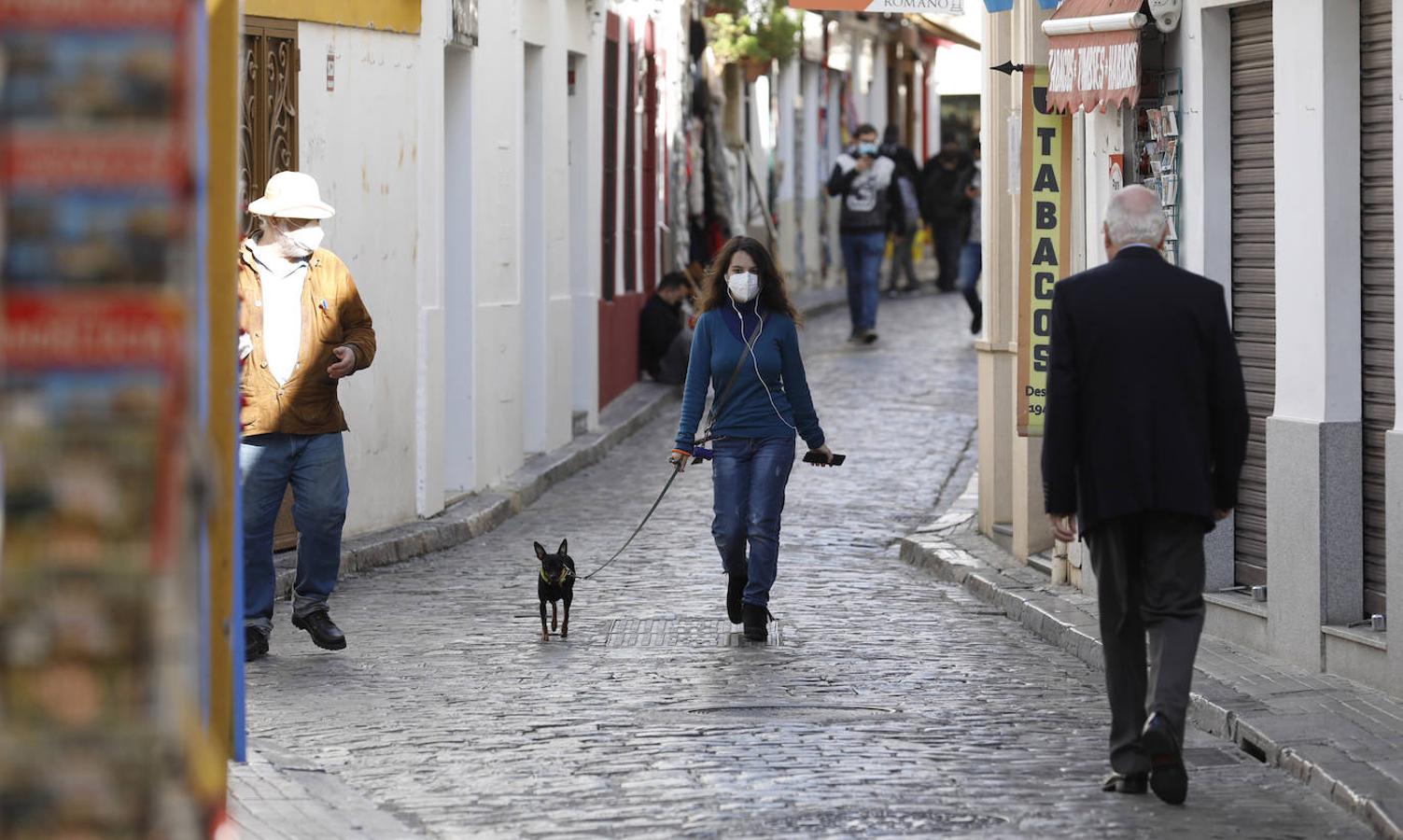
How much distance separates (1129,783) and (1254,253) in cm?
358

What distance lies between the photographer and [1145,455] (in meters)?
6.97

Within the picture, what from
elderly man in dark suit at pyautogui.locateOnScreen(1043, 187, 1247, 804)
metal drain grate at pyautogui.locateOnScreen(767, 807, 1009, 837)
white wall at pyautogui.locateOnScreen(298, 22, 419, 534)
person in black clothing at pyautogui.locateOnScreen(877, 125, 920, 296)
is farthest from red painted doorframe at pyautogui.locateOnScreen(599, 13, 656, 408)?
metal drain grate at pyautogui.locateOnScreen(767, 807, 1009, 837)

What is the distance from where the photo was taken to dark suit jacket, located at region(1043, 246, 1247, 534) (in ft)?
22.9

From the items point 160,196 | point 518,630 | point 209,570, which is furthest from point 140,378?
point 518,630

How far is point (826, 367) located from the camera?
80.7 ft

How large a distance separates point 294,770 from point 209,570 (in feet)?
8.34

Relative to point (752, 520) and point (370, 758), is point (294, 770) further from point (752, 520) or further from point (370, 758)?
point (752, 520)

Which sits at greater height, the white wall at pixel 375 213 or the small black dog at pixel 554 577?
the white wall at pixel 375 213

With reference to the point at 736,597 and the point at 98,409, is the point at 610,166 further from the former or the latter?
the point at 98,409

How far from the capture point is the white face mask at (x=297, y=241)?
972 centimetres

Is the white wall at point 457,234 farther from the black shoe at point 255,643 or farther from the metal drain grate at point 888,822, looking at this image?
the metal drain grate at point 888,822

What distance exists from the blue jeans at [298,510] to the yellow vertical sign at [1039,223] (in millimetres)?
3623

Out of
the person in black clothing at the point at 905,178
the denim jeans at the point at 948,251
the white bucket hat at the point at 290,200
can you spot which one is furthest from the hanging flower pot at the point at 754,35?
the white bucket hat at the point at 290,200

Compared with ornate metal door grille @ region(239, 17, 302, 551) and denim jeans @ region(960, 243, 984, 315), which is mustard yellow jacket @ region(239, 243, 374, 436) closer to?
ornate metal door grille @ region(239, 17, 302, 551)
